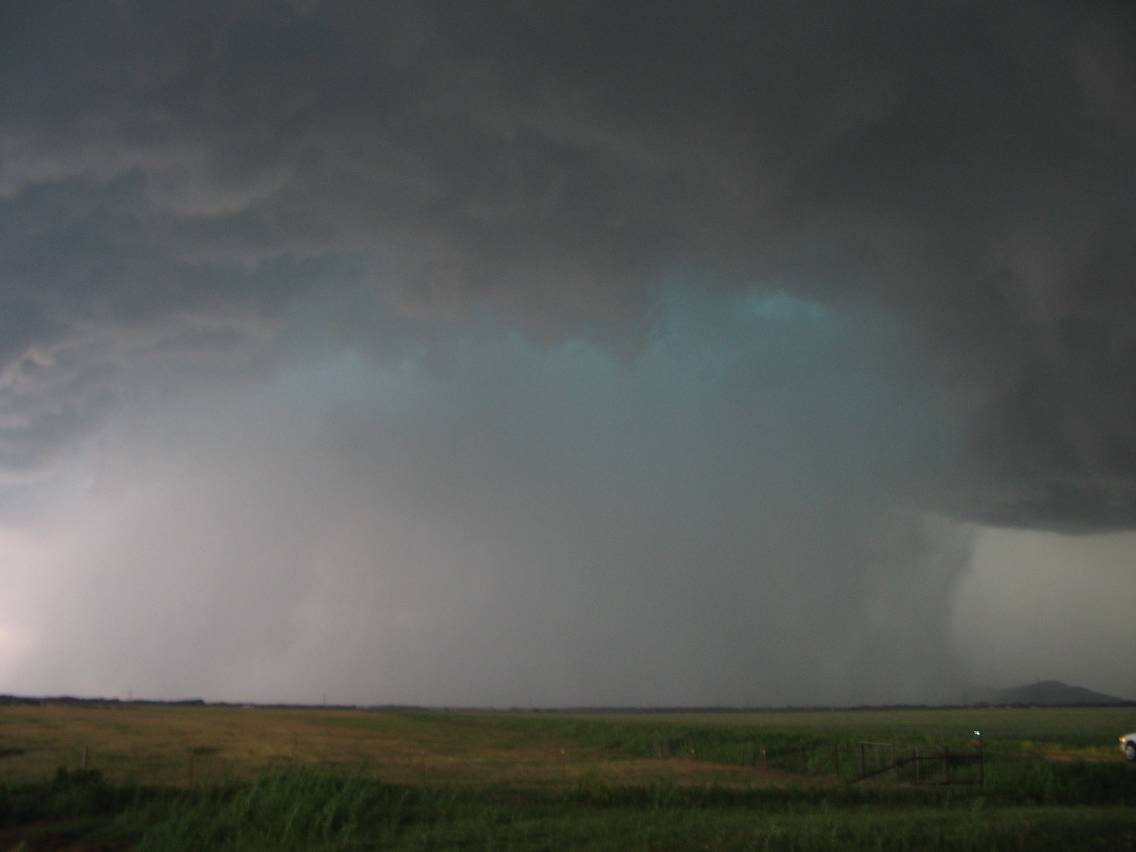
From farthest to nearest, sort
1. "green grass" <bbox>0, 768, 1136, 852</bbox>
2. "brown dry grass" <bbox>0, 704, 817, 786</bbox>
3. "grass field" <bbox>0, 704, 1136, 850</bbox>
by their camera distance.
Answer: "brown dry grass" <bbox>0, 704, 817, 786</bbox> → "grass field" <bbox>0, 704, 1136, 850</bbox> → "green grass" <bbox>0, 768, 1136, 852</bbox>

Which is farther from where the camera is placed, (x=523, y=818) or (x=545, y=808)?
(x=545, y=808)

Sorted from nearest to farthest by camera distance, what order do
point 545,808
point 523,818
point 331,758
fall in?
point 523,818 < point 545,808 < point 331,758

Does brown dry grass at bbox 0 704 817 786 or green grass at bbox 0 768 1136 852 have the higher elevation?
green grass at bbox 0 768 1136 852

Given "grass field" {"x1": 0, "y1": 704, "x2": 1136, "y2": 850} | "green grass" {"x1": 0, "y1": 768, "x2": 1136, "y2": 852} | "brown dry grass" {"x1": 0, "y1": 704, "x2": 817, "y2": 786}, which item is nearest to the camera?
"green grass" {"x1": 0, "y1": 768, "x2": 1136, "y2": 852}

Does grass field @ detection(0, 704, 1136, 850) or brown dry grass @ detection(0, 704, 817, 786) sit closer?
grass field @ detection(0, 704, 1136, 850)

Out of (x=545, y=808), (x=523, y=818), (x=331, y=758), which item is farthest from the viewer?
(x=331, y=758)

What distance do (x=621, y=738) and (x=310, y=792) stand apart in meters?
70.0

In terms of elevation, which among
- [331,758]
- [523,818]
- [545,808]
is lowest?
[331,758]

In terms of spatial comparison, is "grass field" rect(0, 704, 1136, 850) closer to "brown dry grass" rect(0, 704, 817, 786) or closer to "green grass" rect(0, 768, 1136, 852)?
"green grass" rect(0, 768, 1136, 852)

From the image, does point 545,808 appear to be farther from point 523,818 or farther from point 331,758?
point 331,758

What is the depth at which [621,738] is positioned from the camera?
299ft

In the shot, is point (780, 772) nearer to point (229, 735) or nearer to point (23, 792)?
point (23, 792)

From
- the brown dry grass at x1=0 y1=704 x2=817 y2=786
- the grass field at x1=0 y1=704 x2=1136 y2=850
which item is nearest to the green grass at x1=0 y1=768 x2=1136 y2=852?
the grass field at x1=0 y1=704 x2=1136 y2=850

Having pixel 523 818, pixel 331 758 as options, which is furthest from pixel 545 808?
pixel 331 758
